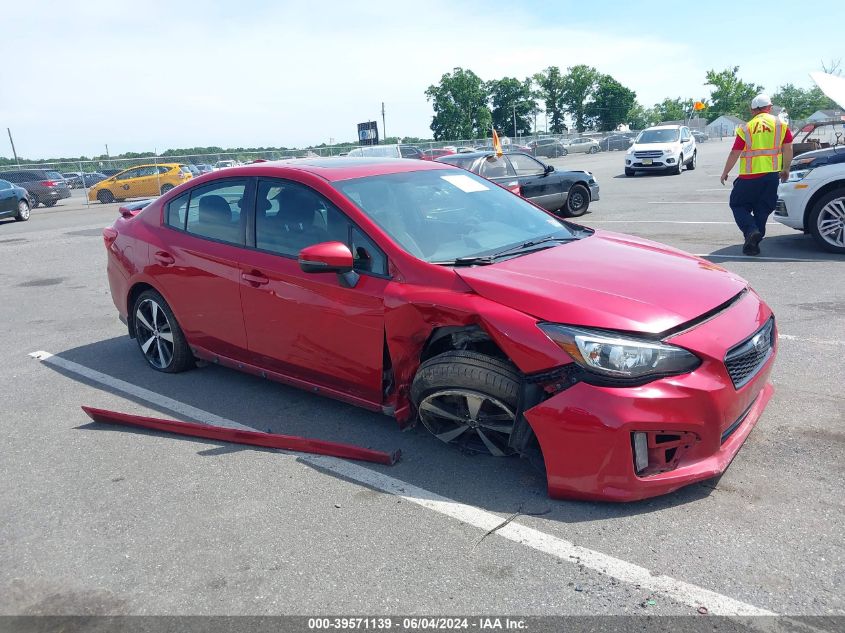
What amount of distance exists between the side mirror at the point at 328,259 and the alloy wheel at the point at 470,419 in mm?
816

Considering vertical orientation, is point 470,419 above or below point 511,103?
below

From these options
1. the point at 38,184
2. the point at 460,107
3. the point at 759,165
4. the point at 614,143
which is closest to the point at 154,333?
the point at 759,165

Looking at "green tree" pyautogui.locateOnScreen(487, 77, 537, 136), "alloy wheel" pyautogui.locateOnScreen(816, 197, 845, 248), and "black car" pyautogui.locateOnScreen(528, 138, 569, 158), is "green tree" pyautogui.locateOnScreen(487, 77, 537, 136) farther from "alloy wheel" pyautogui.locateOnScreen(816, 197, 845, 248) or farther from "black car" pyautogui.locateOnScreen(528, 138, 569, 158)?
"alloy wheel" pyautogui.locateOnScreen(816, 197, 845, 248)

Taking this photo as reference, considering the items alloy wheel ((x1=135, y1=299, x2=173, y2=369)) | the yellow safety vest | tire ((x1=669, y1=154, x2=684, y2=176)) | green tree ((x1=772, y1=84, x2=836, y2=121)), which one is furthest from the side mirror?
green tree ((x1=772, y1=84, x2=836, y2=121))

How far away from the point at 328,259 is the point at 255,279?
916mm

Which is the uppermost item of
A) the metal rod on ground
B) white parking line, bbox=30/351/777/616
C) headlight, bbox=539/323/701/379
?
headlight, bbox=539/323/701/379

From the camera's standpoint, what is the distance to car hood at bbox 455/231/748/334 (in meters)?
3.25

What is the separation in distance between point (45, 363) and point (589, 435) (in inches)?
197

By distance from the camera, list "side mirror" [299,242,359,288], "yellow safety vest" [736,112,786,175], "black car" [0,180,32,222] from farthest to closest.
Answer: "black car" [0,180,32,222] < "yellow safety vest" [736,112,786,175] < "side mirror" [299,242,359,288]

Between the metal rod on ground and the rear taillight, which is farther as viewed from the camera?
the rear taillight

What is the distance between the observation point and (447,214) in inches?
174

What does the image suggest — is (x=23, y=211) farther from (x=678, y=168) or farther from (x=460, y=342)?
(x=460, y=342)

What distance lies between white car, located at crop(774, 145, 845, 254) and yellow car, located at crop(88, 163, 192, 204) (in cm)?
2512

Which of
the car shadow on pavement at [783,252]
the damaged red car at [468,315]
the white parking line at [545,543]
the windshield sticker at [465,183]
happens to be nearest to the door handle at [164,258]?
the damaged red car at [468,315]
